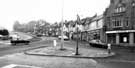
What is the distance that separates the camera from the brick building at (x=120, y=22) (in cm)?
2906

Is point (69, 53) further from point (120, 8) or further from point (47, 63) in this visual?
point (120, 8)

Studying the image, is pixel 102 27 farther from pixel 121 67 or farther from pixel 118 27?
pixel 121 67

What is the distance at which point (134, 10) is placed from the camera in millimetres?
29188

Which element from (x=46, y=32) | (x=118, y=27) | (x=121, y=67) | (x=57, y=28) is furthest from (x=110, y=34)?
(x=46, y=32)

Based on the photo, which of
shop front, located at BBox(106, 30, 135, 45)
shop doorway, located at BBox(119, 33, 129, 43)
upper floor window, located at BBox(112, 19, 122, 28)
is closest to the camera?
shop front, located at BBox(106, 30, 135, 45)

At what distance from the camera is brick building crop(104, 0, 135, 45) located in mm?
29059

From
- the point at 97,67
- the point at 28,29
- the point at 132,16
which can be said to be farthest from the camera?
the point at 28,29

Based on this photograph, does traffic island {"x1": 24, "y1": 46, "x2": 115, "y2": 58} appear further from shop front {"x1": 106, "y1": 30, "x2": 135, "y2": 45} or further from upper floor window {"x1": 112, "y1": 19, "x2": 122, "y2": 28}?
upper floor window {"x1": 112, "y1": 19, "x2": 122, "y2": 28}

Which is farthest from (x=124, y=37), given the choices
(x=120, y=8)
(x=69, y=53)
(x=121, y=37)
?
(x=69, y=53)

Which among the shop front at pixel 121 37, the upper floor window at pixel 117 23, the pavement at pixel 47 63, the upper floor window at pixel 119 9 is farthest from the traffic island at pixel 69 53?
the upper floor window at pixel 119 9

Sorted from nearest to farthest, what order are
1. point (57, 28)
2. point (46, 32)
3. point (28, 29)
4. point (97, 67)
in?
point (97, 67)
point (57, 28)
point (46, 32)
point (28, 29)

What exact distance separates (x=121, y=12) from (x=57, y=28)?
53691 mm

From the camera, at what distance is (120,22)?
A: 30438mm

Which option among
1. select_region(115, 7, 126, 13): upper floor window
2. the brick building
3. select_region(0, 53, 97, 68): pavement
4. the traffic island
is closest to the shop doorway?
the brick building
